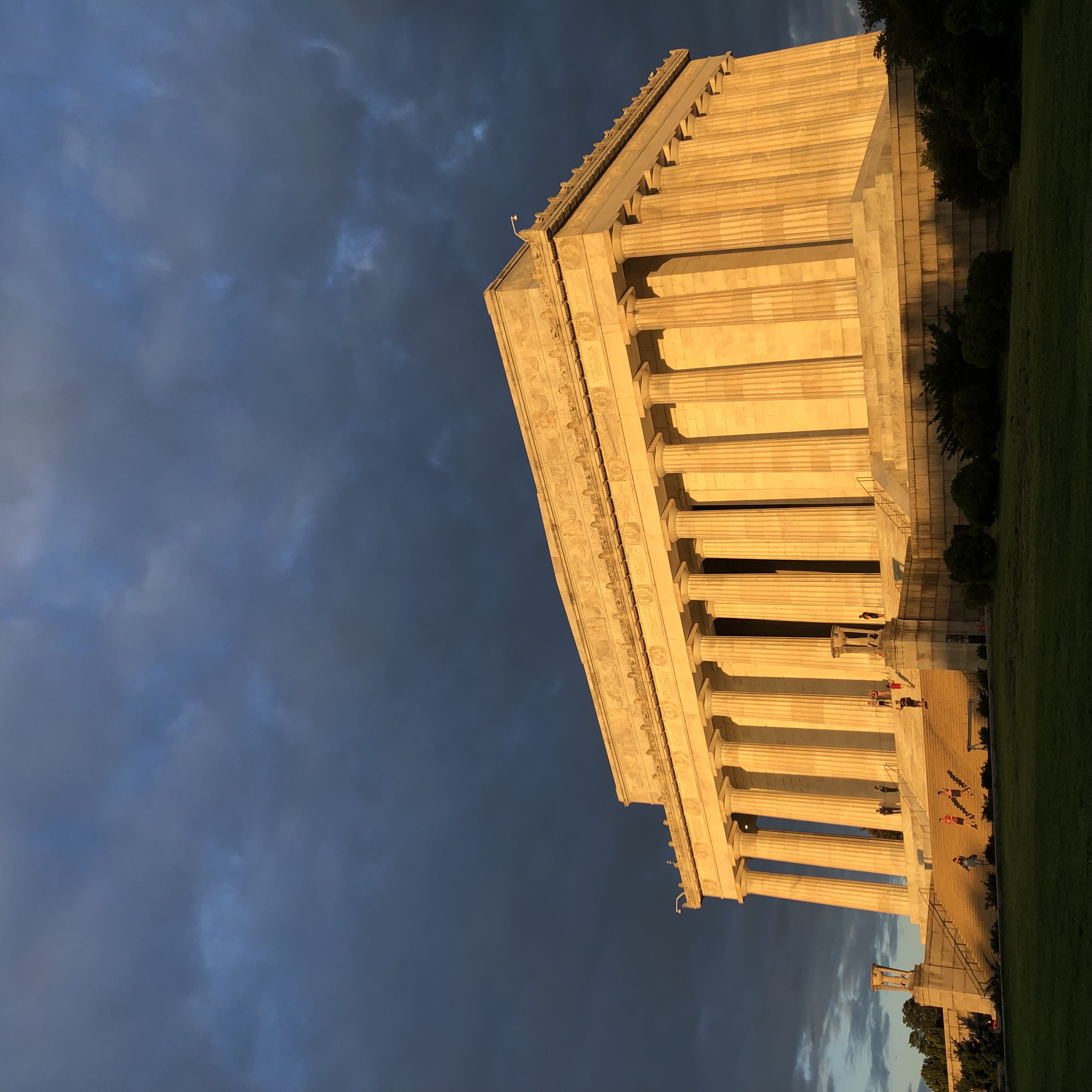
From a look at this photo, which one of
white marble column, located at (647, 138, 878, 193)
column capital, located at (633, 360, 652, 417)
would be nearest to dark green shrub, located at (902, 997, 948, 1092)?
column capital, located at (633, 360, 652, 417)

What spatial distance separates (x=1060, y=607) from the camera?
17.2 meters

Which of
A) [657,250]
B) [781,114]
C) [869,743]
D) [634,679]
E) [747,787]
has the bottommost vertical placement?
[747,787]

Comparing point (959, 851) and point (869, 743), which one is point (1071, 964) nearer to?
point (959, 851)

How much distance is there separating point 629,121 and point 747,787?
1232 inches

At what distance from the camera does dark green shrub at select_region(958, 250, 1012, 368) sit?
2239 cm

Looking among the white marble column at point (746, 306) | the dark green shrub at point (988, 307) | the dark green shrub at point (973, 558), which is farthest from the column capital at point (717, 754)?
the dark green shrub at point (988, 307)

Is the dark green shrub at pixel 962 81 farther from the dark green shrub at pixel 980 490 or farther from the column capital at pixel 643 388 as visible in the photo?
the column capital at pixel 643 388

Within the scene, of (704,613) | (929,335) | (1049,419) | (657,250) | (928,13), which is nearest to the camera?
(1049,419)

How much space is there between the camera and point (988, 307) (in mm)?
22578

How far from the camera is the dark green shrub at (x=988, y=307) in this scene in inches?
882

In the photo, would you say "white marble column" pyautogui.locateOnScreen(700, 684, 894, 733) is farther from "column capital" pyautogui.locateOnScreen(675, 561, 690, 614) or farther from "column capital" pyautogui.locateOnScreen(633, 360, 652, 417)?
"column capital" pyautogui.locateOnScreen(633, 360, 652, 417)

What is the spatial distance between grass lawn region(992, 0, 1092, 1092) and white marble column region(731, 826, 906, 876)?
623 inches

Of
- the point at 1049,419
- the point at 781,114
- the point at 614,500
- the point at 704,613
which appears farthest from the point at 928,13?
the point at 704,613

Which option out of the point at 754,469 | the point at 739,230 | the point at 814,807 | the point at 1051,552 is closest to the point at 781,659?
the point at 814,807
